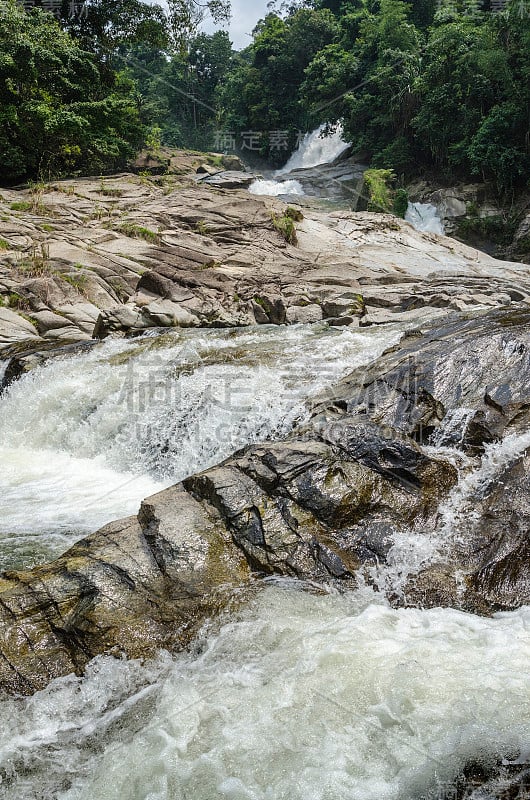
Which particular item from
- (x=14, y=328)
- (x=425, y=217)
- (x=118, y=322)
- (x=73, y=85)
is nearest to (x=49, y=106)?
(x=73, y=85)

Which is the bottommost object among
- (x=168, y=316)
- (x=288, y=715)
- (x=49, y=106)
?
(x=288, y=715)

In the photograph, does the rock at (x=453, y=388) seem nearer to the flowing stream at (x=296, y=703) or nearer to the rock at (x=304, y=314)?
the flowing stream at (x=296, y=703)

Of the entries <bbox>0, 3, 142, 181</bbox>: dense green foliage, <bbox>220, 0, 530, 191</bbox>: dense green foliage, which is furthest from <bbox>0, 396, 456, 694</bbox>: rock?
<bbox>220, 0, 530, 191</bbox>: dense green foliage

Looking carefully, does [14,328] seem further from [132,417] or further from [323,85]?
[323,85]

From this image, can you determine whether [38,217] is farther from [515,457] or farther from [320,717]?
[320,717]

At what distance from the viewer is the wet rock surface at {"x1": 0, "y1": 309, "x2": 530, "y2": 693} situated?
341 cm

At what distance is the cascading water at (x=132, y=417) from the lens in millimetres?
5555

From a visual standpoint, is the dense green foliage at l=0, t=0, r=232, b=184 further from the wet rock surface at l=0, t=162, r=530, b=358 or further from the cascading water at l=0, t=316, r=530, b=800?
the cascading water at l=0, t=316, r=530, b=800

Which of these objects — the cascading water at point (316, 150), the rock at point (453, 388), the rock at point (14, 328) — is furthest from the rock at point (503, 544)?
the cascading water at point (316, 150)

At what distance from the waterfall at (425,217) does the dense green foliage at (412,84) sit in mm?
2284

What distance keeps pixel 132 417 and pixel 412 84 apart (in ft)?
80.4

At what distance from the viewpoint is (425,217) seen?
897 inches

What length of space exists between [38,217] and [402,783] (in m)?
15.7

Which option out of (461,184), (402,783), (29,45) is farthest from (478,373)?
(461,184)
